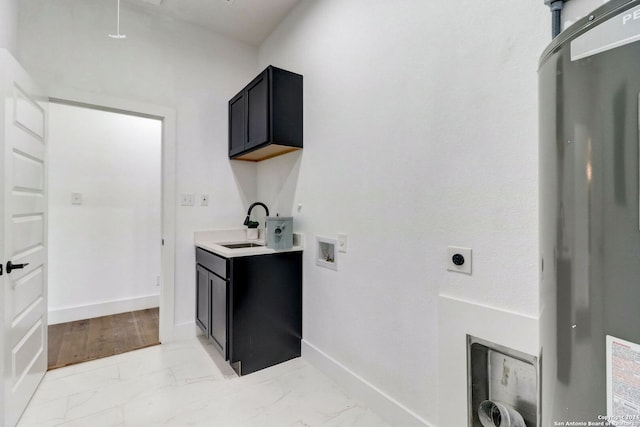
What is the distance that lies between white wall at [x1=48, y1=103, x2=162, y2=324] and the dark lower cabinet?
1538 millimetres

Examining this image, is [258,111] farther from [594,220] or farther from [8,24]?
[594,220]

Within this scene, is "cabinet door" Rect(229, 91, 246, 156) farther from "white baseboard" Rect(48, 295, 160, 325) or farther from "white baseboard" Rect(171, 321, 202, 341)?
"white baseboard" Rect(48, 295, 160, 325)

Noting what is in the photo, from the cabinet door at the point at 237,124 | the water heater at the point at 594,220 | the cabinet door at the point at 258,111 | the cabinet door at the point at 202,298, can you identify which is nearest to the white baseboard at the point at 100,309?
the cabinet door at the point at 202,298

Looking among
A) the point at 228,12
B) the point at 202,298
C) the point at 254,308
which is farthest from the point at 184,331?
the point at 228,12

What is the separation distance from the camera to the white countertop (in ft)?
7.06

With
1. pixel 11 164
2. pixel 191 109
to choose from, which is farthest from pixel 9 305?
pixel 191 109

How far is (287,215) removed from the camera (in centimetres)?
258

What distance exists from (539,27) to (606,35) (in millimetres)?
742

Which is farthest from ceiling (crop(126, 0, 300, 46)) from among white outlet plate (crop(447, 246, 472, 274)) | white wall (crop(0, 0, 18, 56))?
white outlet plate (crop(447, 246, 472, 274))

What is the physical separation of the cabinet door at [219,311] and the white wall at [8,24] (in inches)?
74.3

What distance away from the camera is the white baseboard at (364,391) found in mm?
1529

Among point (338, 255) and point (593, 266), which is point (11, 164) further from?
point (593, 266)

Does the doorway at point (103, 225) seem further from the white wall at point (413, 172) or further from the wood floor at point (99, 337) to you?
the white wall at point (413, 172)

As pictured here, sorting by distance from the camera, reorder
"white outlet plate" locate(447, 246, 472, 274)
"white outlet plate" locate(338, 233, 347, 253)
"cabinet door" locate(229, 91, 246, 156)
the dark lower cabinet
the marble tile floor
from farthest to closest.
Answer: "cabinet door" locate(229, 91, 246, 156) < the dark lower cabinet < "white outlet plate" locate(338, 233, 347, 253) < the marble tile floor < "white outlet plate" locate(447, 246, 472, 274)
